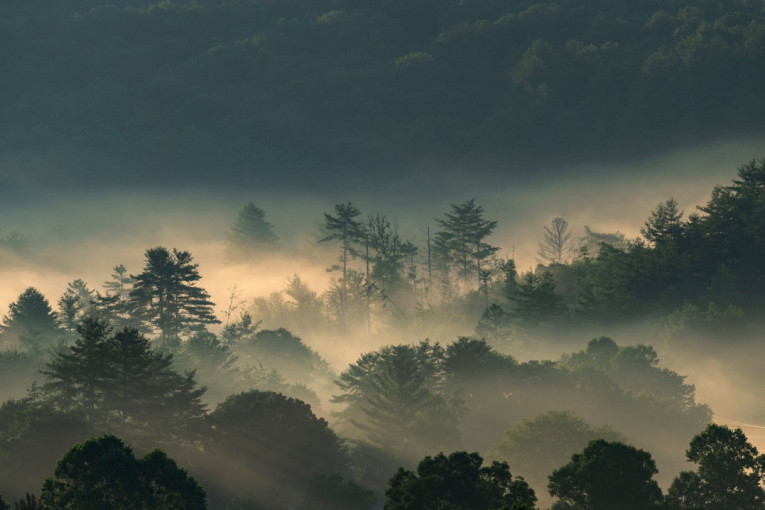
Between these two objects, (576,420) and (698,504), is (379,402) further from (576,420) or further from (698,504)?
(698,504)

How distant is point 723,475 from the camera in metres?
69.4

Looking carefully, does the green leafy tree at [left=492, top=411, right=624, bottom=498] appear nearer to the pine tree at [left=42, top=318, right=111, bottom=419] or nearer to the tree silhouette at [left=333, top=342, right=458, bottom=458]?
the tree silhouette at [left=333, top=342, right=458, bottom=458]

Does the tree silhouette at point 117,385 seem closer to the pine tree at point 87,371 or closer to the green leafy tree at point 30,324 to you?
the pine tree at point 87,371

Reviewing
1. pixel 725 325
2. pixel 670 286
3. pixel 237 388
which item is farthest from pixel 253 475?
pixel 670 286

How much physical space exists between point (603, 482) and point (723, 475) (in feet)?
23.0

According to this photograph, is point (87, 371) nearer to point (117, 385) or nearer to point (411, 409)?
point (117, 385)

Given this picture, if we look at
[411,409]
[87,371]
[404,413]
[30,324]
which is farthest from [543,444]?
[30,324]

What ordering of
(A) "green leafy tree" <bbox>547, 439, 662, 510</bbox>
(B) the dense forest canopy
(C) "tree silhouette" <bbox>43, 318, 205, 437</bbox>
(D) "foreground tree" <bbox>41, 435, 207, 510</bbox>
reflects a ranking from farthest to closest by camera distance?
(C) "tree silhouette" <bbox>43, 318, 205, 437</bbox>
(B) the dense forest canopy
(A) "green leafy tree" <bbox>547, 439, 662, 510</bbox>
(D) "foreground tree" <bbox>41, 435, 207, 510</bbox>

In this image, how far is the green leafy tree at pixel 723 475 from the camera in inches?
2729

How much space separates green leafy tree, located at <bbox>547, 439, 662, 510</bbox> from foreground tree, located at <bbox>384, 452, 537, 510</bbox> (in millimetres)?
3763

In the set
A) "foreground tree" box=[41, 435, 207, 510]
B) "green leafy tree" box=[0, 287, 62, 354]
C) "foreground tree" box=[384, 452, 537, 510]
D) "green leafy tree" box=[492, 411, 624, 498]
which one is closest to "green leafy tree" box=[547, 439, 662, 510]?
"foreground tree" box=[384, 452, 537, 510]

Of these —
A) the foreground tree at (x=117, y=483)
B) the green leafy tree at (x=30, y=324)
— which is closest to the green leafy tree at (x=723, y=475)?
the foreground tree at (x=117, y=483)

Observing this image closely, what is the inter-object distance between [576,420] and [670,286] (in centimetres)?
8162

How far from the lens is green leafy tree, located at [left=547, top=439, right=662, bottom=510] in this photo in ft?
220
